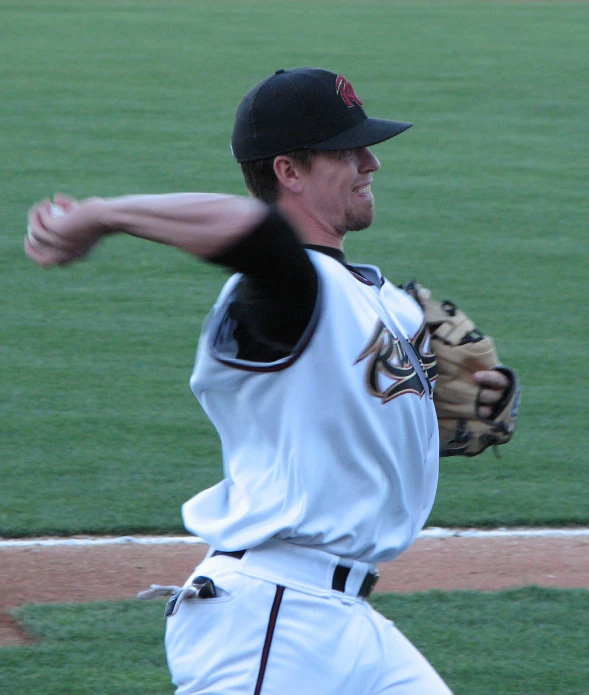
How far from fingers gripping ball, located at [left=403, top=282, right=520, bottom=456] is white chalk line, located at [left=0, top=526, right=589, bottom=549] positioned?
8.03 ft

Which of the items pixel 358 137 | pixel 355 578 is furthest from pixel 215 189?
pixel 355 578

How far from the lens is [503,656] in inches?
161

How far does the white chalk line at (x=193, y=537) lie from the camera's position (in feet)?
17.0

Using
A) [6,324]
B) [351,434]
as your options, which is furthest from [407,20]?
[351,434]

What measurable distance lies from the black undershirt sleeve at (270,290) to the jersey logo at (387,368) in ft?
0.58

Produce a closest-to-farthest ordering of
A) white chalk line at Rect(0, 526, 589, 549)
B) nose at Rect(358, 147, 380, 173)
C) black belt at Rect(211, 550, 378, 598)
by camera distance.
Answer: black belt at Rect(211, 550, 378, 598) < nose at Rect(358, 147, 380, 173) < white chalk line at Rect(0, 526, 589, 549)

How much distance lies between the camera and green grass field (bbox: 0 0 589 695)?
4.32 meters

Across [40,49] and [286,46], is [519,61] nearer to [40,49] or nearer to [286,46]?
[286,46]

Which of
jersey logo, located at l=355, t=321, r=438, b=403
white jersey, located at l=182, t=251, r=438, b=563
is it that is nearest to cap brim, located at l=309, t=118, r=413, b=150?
white jersey, located at l=182, t=251, r=438, b=563

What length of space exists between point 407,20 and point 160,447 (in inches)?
639

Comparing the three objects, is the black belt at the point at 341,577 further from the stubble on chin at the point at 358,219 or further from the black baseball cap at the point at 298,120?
the black baseball cap at the point at 298,120

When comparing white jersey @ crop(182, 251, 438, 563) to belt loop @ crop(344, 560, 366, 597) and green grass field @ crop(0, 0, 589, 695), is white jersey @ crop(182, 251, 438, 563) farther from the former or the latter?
green grass field @ crop(0, 0, 589, 695)

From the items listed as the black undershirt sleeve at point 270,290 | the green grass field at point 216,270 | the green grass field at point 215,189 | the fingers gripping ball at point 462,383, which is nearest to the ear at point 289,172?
the black undershirt sleeve at point 270,290

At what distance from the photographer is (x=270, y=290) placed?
84.0 inches
